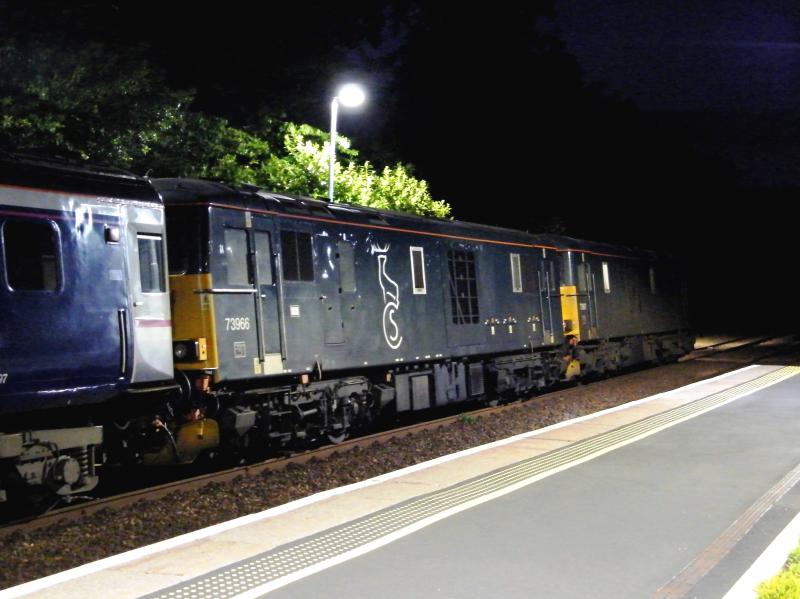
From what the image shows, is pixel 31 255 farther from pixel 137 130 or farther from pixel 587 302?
pixel 587 302

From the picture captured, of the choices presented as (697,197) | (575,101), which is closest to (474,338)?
(575,101)

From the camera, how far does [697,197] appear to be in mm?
60281

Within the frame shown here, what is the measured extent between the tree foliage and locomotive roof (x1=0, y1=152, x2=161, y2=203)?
2095mm

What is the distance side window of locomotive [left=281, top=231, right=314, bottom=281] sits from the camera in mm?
12250

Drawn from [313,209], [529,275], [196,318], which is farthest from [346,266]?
[529,275]

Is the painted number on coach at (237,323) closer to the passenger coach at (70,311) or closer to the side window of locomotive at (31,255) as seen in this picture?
the passenger coach at (70,311)

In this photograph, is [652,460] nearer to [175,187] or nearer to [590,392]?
[175,187]

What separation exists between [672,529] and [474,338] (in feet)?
32.2

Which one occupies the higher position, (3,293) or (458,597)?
(3,293)

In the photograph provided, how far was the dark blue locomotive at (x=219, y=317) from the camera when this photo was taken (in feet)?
28.2

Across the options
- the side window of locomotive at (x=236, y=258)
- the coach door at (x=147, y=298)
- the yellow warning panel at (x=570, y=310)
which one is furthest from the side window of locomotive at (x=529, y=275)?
the coach door at (x=147, y=298)

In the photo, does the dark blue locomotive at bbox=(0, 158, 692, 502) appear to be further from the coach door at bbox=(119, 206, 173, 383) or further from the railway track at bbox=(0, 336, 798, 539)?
the railway track at bbox=(0, 336, 798, 539)

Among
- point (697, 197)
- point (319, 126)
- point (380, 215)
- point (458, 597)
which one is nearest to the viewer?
point (458, 597)

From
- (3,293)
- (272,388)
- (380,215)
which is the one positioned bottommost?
(272,388)
